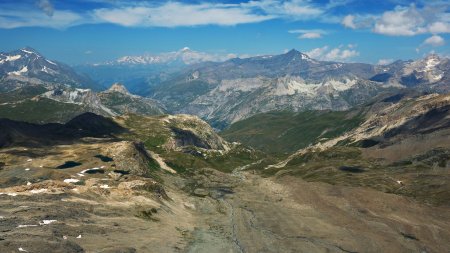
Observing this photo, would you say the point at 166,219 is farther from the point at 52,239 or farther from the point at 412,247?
the point at 412,247

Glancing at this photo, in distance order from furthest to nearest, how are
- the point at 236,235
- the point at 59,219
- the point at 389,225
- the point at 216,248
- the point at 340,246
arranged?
the point at 389,225 → the point at 236,235 → the point at 340,246 → the point at 216,248 → the point at 59,219

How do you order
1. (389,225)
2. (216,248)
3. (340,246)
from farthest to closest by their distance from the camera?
1. (389,225)
2. (340,246)
3. (216,248)

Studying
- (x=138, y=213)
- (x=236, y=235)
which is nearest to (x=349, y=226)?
(x=236, y=235)

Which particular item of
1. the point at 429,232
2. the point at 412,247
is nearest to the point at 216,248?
the point at 412,247

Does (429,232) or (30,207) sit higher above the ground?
(30,207)

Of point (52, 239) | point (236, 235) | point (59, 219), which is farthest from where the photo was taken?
point (236, 235)

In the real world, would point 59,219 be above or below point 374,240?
above

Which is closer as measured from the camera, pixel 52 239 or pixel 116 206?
pixel 52 239

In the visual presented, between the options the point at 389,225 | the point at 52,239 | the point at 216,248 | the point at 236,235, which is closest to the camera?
the point at 52,239

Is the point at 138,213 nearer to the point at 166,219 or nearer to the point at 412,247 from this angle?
the point at 166,219
